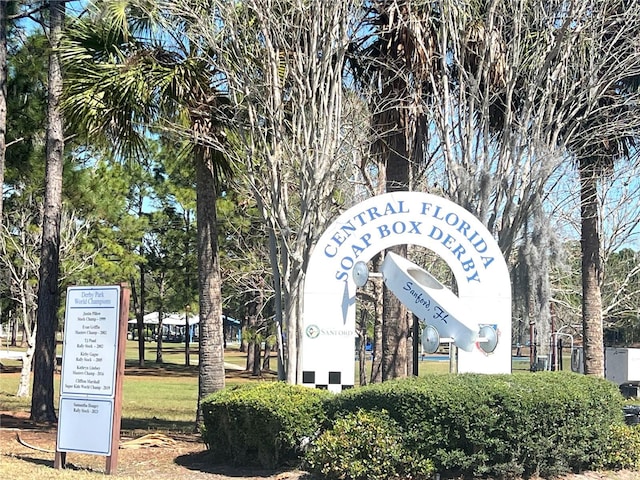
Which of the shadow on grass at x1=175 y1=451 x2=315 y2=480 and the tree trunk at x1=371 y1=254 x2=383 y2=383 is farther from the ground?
the tree trunk at x1=371 y1=254 x2=383 y2=383

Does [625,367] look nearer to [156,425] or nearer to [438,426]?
[156,425]

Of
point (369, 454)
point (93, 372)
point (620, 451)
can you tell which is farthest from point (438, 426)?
point (93, 372)

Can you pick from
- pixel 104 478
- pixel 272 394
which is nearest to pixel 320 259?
pixel 272 394

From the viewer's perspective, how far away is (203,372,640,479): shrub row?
332 inches

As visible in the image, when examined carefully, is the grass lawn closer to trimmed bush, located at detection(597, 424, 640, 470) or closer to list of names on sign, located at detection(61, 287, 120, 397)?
list of names on sign, located at detection(61, 287, 120, 397)

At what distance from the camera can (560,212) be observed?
15828 mm

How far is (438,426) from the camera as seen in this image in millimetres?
8469

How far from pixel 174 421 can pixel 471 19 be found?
10.3 meters

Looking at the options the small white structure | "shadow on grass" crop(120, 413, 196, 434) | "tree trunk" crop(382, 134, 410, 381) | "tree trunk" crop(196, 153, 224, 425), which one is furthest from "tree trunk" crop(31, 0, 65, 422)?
the small white structure

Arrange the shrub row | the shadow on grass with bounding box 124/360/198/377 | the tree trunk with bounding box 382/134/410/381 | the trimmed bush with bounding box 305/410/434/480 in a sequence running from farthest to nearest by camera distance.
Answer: the shadow on grass with bounding box 124/360/198/377 → the tree trunk with bounding box 382/134/410/381 → the shrub row → the trimmed bush with bounding box 305/410/434/480

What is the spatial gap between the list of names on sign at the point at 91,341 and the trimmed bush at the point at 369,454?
8.66 ft

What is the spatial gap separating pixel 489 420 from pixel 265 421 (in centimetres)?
250

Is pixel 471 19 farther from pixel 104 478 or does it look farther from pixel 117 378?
pixel 104 478

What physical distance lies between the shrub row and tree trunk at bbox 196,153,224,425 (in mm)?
3520
